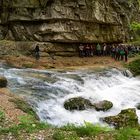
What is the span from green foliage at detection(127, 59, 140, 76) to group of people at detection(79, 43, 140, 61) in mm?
1908

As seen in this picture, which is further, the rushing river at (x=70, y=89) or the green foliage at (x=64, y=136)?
the rushing river at (x=70, y=89)

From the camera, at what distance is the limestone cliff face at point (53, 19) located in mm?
37188

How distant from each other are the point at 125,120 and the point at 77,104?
388 cm

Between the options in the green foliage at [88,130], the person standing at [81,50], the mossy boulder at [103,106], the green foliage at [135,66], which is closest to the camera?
the green foliage at [88,130]

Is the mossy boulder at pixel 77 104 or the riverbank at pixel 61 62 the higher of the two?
the mossy boulder at pixel 77 104

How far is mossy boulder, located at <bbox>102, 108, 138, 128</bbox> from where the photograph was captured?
16.9 meters

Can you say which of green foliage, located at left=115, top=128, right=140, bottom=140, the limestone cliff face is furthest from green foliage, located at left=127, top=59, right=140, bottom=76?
green foliage, located at left=115, top=128, right=140, bottom=140

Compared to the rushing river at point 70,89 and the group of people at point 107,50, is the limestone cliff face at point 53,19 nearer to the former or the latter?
the group of people at point 107,50

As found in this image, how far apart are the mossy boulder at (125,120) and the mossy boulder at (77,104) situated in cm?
246

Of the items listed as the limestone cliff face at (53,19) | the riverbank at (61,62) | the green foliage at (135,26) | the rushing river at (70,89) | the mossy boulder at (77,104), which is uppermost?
the limestone cliff face at (53,19)

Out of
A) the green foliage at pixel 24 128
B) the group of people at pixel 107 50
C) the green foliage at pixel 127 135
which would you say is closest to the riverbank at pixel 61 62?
the group of people at pixel 107 50

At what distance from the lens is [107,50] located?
132 feet

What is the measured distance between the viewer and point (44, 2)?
123 feet

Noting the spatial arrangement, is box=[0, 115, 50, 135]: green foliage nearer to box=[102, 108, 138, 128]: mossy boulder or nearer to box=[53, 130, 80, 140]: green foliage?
box=[53, 130, 80, 140]: green foliage
